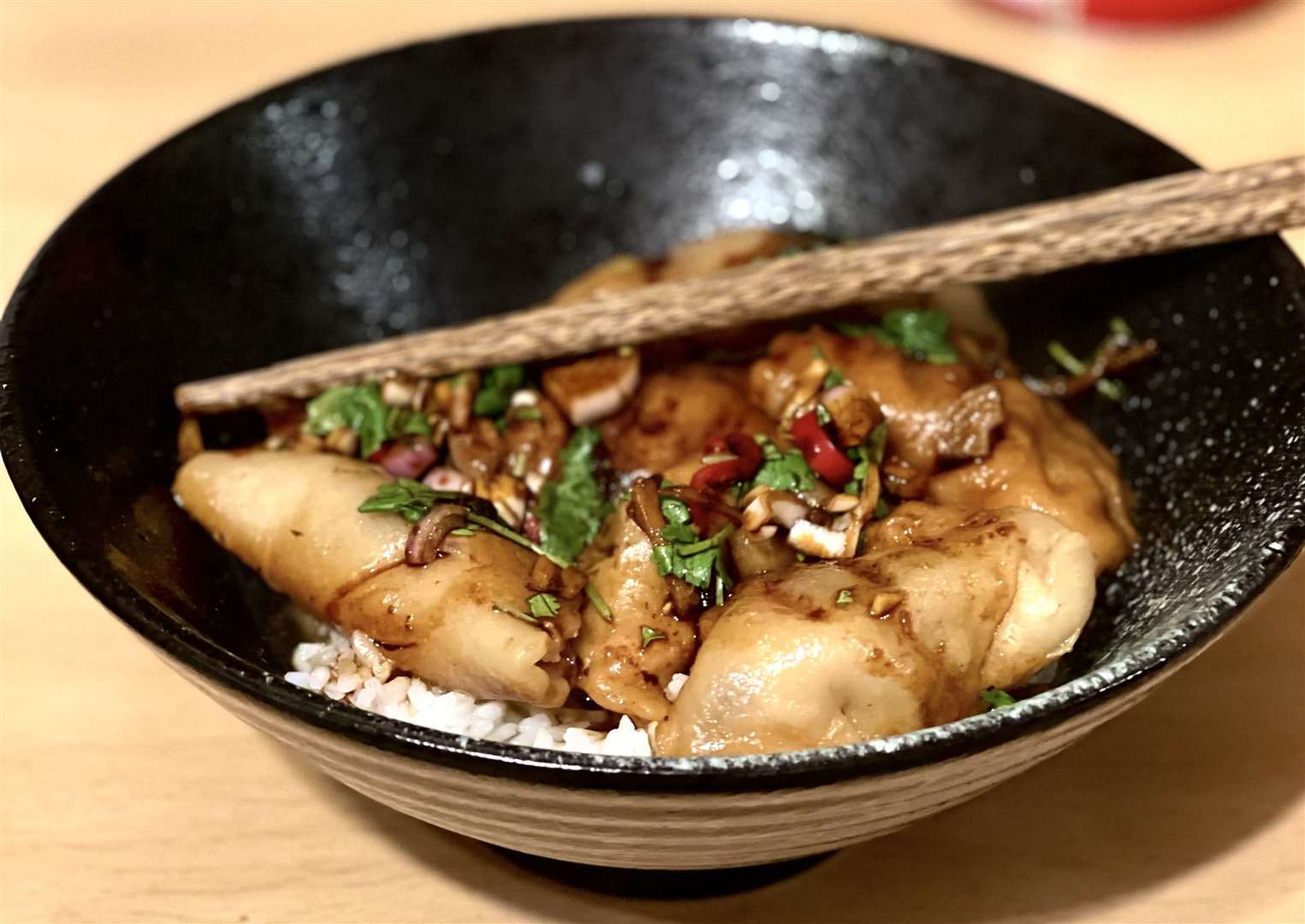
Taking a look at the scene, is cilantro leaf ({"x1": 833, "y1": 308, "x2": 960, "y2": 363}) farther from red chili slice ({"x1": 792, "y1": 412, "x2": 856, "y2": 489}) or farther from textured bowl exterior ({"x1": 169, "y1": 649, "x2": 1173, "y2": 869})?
textured bowl exterior ({"x1": 169, "y1": 649, "x2": 1173, "y2": 869})

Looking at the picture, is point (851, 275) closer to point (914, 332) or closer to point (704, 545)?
point (914, 332)

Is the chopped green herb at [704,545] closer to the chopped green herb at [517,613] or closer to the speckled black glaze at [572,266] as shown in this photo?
the chopped green herb at [517,613]

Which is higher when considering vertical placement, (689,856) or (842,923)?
(689,856)

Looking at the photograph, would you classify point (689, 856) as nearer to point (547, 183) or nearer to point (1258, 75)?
point (547, 183)

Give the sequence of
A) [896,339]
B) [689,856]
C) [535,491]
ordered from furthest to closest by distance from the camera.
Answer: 1. [896,339]
2. [535,491]
3. [689,856]

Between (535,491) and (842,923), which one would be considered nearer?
(842,923)

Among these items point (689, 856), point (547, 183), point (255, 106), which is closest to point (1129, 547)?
point (689, 856)

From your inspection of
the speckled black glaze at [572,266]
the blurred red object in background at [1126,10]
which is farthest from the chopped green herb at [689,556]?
the blurred red object in background at [1126,10]
